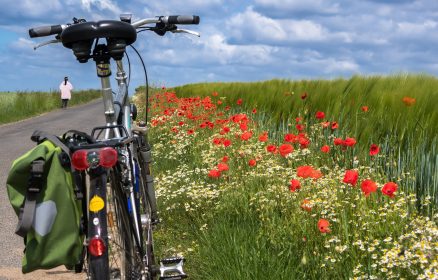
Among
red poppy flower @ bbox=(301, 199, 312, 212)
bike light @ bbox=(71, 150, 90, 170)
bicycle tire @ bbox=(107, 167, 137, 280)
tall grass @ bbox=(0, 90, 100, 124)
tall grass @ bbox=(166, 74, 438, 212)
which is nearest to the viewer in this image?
bike light @ bbox=(71, 150, 90, 170)

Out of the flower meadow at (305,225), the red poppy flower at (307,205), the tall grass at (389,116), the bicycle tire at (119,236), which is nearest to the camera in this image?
the bicycle tire at (119,236)

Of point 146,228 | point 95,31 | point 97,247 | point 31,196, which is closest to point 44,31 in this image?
point 95,31

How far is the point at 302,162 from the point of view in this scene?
223 inches

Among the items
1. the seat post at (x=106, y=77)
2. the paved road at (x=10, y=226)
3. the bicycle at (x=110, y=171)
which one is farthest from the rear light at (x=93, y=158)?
the paved road at (x=10, y=226)

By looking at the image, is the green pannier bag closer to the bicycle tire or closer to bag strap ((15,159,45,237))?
bag strap ((15,159,45,237))

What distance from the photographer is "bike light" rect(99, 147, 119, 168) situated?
243 centimetres

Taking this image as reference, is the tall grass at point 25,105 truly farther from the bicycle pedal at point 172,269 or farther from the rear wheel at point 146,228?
the bicycle pedal at point 172,269

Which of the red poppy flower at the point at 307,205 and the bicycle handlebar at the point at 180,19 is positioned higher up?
the bicycle handlebar at the point at 180,19

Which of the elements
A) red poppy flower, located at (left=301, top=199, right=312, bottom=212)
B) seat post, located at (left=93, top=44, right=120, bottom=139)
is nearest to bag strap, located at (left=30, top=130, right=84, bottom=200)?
seat post, located at (left=93, top=44, right=120, bottom=139)

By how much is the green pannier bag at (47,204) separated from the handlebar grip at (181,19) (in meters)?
1.84

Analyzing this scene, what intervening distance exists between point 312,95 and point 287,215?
3.81 m

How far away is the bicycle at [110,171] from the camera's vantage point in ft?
8.13

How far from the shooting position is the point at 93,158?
95.6 inches

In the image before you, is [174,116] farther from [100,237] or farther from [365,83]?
[100,237]
